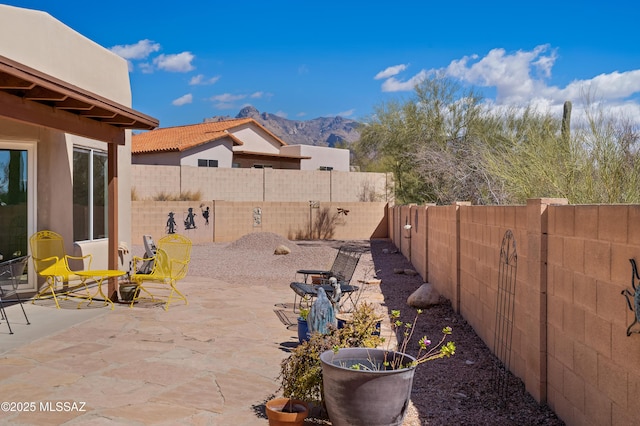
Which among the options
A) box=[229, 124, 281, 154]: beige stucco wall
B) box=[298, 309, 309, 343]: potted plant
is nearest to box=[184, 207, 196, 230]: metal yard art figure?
box=[229, 124, 281, 154]: beige stucco wall

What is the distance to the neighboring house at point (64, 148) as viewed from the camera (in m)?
8.31

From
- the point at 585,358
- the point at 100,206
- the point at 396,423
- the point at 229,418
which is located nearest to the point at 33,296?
the point at 100,206

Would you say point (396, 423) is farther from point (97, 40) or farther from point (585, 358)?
point (97, 40)

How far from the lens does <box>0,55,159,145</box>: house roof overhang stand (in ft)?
19.9

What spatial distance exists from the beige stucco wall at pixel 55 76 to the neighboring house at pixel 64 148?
0.01 meters

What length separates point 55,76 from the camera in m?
9.46

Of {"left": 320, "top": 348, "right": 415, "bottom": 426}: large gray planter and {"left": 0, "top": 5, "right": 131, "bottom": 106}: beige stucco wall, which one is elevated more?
{"left": 0, "top": 5, "right": 131, "bottom": 106}: beige stucco wall

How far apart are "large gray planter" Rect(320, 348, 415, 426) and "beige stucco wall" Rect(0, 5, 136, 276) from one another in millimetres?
7129

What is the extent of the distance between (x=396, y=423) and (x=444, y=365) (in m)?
2.34

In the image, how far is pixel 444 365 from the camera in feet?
20.0

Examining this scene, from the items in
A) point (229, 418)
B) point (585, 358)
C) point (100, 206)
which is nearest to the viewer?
point (585, 358)

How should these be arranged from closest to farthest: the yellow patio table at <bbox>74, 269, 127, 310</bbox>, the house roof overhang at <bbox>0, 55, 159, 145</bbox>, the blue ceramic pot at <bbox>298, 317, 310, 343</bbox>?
1. the house roof overhang at <bbox>0, 55, 159, 145</bbox>
2. the blue ceramic pot at <bbox>298, 317, 310, 343</bbox>
3. the yellow patio table at <bbox>74, 269, 127, 310</bbox>

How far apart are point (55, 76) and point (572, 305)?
8518mm

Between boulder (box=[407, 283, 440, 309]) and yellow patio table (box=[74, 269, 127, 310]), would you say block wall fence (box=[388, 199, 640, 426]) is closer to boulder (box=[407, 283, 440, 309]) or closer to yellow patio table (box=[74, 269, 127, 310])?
boulder (box=[407, 283, 440, 309])
